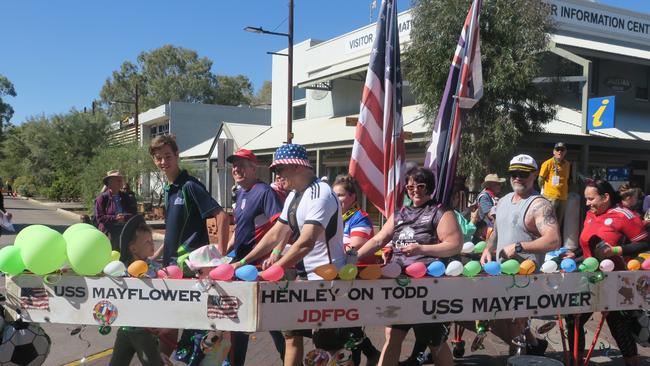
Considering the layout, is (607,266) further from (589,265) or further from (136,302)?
(136,302)

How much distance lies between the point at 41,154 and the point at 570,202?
44372mm

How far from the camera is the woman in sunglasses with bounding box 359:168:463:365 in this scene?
141 inches

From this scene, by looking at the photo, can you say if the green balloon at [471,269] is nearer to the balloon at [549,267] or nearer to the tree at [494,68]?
the balloon at [549,267]

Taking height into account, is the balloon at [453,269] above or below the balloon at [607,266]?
above

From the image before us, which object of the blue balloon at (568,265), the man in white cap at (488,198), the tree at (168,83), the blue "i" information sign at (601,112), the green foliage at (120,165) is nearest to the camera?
the blue balloon at (568,265)

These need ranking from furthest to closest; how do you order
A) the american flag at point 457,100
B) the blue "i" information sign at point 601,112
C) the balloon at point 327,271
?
the blue "i" information sign at point 601,112, the american flag at point 457,100, the balloon at point 327,271

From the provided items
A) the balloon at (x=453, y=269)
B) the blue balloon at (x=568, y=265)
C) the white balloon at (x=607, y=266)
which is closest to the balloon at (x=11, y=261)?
the balloon at (x=453, y=269)

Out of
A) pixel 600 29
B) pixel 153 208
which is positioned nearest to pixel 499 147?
pixel 600 29

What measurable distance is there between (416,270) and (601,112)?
11.3 metres

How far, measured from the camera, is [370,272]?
10.8 ft

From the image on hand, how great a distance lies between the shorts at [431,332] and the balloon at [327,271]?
0.76 m

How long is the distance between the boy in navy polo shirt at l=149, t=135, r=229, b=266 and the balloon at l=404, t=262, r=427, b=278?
137cm

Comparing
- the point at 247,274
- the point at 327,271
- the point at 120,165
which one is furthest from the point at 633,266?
the point at 120,165

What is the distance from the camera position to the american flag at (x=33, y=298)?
3201 mm
